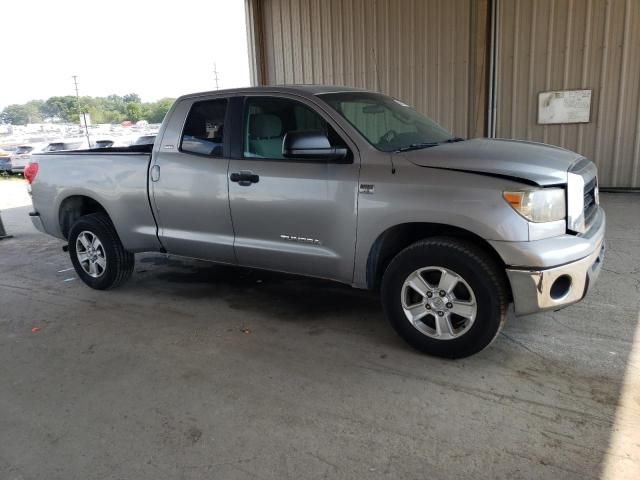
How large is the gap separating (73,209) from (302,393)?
148 inches

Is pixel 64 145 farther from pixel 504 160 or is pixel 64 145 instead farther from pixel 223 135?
pixel 504 160

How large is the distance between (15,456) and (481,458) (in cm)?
245

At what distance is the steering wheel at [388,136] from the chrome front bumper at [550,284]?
4.54 feet

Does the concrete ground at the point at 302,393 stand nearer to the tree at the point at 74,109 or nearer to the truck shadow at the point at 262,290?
the truck shadow at the point at 262,290

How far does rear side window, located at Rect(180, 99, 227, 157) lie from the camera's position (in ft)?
14.6

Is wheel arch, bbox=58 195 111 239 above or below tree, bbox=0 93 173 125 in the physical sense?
below

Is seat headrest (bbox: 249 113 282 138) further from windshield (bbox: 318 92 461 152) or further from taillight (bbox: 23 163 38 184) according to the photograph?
taillight (bbox: 23 163 38 184)

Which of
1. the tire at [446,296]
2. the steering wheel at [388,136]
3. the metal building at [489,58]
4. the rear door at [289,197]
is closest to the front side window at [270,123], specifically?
the rear door at [289,197]

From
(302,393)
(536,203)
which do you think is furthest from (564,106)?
(302,393)

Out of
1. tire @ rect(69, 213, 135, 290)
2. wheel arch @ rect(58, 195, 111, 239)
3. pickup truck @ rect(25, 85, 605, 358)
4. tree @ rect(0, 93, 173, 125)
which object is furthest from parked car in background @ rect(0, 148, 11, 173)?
tree @ rect(0, 93, 173, 125)

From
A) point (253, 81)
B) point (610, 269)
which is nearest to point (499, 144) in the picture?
point (610, 269)

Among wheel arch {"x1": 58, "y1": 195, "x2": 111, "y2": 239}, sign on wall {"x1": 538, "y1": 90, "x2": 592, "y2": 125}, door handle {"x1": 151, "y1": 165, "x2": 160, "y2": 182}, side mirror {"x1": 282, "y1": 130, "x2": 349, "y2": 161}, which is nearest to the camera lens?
side mirror {"x1": 282, "y1": 130, "x2": 349, "y2": 161}

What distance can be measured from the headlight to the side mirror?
4.06ft

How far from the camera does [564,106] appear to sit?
30.6 ft
